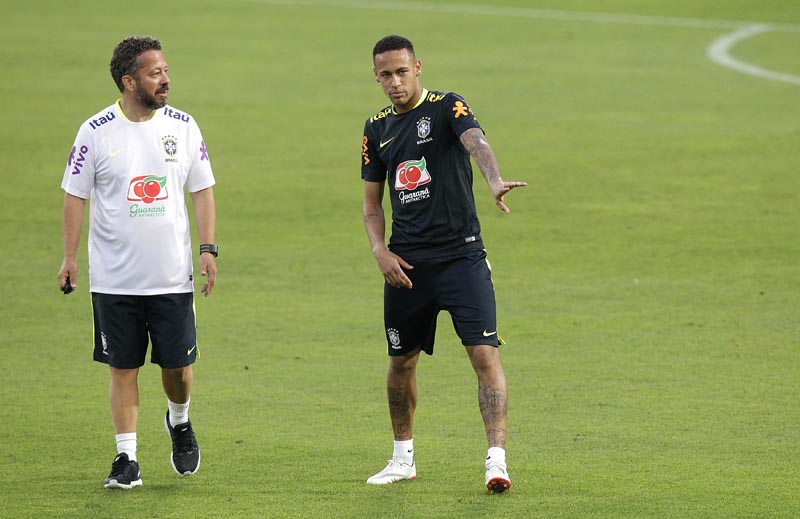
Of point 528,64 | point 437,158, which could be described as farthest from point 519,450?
point 528,64

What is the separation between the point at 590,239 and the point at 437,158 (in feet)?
28.6

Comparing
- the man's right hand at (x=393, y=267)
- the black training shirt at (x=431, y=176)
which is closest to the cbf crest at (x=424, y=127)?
the black training shirt at (x=431, y=176)

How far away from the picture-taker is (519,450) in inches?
314

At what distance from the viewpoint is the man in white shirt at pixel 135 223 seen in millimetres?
7141

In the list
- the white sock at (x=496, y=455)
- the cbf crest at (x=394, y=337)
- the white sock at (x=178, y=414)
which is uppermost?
the cbf crest at (x=394, y=337)

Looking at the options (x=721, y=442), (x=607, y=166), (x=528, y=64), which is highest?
(x=528, y=64)

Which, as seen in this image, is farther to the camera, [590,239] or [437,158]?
[590,239]

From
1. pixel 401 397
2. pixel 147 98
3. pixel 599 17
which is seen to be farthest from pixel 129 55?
pixel 599 17

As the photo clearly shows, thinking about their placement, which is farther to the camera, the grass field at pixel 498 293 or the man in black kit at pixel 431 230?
the grass field at pixel 498 293

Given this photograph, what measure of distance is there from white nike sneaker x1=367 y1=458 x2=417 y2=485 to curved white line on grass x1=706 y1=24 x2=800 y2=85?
2032 cm

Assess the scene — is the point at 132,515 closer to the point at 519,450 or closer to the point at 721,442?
the point at 519,450

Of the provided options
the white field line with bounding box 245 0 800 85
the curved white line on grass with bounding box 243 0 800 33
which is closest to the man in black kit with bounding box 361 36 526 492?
the white field line with bounding box 245 0 800 85

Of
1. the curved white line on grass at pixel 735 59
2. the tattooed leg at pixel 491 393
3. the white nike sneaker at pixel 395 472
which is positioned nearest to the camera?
the tattooed leg at pixel 491 393

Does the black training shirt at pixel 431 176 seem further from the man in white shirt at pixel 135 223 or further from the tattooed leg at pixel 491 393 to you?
the man in white shirt at pixel 135 223
